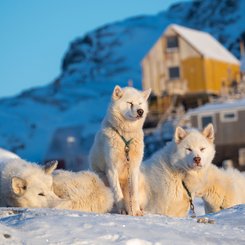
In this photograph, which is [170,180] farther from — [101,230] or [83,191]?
[101,230]

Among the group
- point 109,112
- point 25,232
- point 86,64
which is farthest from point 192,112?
point 86,64

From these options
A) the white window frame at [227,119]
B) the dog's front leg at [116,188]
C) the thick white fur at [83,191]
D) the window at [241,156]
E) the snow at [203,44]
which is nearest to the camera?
the thick white fur at [83,191]

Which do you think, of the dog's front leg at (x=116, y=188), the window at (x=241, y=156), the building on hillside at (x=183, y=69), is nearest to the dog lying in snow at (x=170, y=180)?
the dog's front leg at (x=116, y=188)

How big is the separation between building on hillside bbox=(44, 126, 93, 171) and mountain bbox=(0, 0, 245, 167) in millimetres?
286

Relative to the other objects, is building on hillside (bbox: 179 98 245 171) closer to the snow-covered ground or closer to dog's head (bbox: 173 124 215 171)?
dog's head (bbox: 173 124 215 171)

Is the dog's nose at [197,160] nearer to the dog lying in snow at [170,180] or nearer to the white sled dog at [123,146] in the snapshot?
the dog lying in snow at [170,180]

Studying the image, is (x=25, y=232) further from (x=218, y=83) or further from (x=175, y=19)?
(x=175, y=19)

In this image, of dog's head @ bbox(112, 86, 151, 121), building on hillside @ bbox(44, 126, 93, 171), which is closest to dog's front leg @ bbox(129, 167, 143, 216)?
dog's head @ bbox(112, 86, 151, 121)

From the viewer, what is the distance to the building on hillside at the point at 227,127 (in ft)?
145

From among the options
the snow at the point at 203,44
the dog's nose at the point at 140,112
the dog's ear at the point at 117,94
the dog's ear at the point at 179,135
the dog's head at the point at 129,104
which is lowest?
the dog's ear at the point at 179,135

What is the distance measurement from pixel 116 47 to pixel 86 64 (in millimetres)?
5785

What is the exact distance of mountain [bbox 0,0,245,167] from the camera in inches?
3282

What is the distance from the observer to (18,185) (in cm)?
819

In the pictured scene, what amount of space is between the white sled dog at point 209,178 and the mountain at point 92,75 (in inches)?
2024
